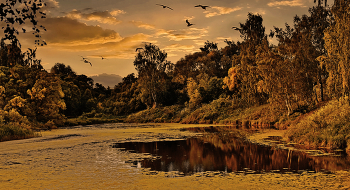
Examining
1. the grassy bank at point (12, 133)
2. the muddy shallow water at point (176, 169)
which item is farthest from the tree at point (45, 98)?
the muddy shallow water at point (176, 169)

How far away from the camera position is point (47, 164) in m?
14.2

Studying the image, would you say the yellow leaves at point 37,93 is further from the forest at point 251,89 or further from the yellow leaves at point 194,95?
the yellow leaves at point 194,95

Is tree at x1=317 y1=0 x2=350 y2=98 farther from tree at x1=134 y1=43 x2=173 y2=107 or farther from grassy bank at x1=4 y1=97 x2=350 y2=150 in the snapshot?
tree at x1=134 y1=43 x2=173 y2=107

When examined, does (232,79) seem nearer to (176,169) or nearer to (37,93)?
(37,93)

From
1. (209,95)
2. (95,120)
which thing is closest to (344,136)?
(209,95)

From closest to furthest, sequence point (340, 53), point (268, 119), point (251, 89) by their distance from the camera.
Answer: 1. point (340, 53)
2. point (268, 119)
3. point (251, 89)

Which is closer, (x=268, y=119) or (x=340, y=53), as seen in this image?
(x=340, y=53)

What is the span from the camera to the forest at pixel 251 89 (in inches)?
766

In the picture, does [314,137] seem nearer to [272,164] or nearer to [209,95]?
[272,164]

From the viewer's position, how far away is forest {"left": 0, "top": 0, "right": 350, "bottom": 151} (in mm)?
19452

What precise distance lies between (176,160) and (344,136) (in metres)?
8.91

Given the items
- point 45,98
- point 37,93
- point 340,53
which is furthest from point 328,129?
point 45,98

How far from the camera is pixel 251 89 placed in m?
39.1

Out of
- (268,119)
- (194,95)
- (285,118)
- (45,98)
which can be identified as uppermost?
(194,95)
